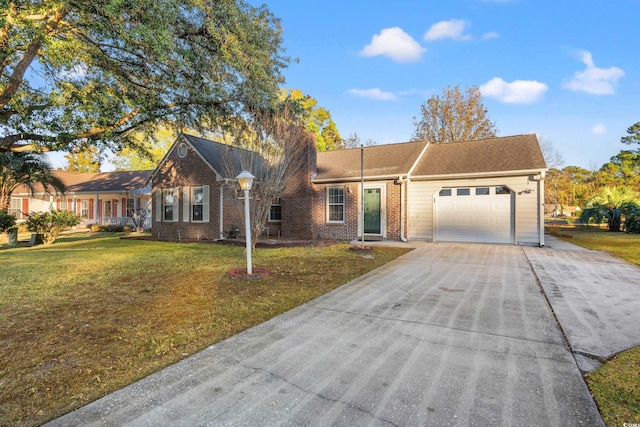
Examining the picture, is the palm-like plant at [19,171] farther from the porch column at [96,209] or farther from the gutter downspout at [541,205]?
the gutter downspout at [541,205]

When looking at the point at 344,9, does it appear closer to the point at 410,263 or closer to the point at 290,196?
the point at 290,196

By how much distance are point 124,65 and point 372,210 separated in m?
10.1

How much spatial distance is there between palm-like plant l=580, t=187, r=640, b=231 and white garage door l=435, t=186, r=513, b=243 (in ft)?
35.2

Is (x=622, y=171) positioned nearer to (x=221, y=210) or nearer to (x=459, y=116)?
(x=459, y=116)

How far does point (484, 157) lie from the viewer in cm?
1280

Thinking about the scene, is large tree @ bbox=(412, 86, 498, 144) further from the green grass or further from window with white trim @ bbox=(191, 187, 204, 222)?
the green grass

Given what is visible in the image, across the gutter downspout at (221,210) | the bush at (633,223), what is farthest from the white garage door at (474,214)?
the bush at (633,223)

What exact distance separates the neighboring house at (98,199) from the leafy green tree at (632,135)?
42.4m

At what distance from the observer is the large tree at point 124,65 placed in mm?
6848

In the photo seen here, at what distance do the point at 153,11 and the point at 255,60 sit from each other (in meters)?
2.61

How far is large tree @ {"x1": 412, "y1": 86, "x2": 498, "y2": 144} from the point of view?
2534 cm

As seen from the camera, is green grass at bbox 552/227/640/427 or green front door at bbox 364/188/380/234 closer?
green grass at bbox 552/227/640/427

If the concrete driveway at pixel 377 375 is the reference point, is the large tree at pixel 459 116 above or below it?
above

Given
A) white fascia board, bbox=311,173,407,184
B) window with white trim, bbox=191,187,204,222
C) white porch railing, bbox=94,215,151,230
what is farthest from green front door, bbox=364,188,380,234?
white porch railing, bbox=94,215,151,230
